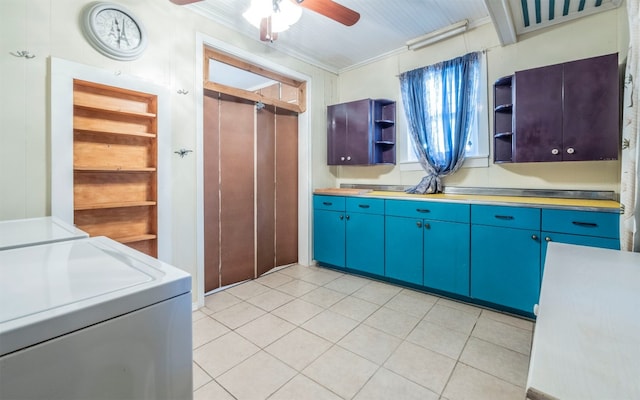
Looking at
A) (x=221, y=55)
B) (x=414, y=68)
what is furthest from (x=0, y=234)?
(x=414, y=68)

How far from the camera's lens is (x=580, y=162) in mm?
2426

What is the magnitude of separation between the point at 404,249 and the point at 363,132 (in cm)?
145

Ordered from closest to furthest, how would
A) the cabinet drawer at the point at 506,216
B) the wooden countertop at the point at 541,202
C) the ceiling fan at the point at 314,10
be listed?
1. the ceiling fan at the point at 314,10
2. the wooden countertop at the point at 541,202
3. the cabinet drawer at the point at 506,216

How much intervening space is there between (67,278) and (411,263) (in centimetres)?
269

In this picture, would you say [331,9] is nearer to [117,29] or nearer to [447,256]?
[117,29]

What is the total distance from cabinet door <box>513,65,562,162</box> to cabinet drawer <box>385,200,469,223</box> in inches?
24.8

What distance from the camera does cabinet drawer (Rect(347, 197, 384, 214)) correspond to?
309 cm

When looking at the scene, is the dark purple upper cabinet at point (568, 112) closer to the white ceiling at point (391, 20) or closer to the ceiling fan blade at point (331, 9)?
the white ceiling at point (391, 20)

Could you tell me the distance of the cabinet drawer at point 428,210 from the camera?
2575 millimetres

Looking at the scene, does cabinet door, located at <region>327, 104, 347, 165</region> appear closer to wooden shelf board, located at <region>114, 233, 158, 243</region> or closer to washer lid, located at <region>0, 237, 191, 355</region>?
wooden shelf board, located at <region>114, 233, 158, 243</region>

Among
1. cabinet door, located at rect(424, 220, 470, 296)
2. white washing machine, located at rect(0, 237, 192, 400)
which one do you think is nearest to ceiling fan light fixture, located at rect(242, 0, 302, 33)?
white washing machine, located at rect(0, 237, 192, 400)

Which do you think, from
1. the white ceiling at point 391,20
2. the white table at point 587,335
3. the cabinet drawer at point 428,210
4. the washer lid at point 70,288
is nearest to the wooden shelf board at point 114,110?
the white ceiling at point 391,20

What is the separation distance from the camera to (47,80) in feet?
5.87

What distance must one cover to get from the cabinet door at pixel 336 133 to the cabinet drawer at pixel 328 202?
1.65 ft
